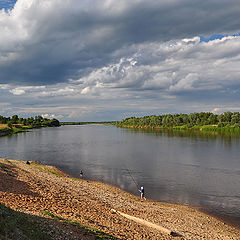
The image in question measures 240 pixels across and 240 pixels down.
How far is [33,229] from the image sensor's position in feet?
44.3

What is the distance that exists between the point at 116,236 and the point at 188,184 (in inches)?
1085

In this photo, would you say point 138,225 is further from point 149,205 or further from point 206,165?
point 206,165

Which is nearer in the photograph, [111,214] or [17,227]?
[17,227]

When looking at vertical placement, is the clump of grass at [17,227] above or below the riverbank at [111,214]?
above

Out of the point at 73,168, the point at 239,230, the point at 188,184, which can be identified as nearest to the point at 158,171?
the point at 188,184

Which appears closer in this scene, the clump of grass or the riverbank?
the clump of grass

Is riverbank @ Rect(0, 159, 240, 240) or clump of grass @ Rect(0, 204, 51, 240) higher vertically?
clump of grass @ Rect(0, 204, 51, 240)

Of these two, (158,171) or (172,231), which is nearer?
(172,231)

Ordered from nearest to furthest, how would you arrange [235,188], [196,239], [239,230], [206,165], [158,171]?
[196,239]
[239,230]
[235,188]
[158,171]
[206,165]

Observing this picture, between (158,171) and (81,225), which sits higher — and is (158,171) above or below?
below

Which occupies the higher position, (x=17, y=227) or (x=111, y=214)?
(x=17, y=227)

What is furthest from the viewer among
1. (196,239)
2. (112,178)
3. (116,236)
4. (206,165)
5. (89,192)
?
(206,165)

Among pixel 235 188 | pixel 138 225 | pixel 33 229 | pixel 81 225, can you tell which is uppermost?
pixel 33 229

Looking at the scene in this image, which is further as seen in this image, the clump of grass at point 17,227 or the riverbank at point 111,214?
the riverbank at point 111,214
